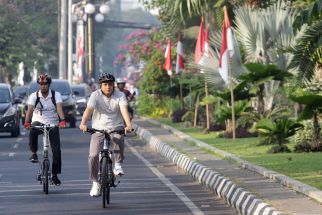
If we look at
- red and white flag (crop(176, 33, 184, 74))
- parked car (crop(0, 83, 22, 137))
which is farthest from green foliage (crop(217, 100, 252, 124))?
red and white flag (crop(176, 33, 184, 74))

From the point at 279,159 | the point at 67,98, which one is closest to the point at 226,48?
the point at 279,159

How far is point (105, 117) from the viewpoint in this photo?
17.9 meters

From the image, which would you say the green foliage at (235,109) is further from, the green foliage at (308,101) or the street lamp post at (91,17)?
the street lamp post at (91,17)

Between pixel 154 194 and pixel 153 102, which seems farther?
pixel 153 102

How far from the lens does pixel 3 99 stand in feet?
125

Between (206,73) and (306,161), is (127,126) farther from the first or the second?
(206,73)

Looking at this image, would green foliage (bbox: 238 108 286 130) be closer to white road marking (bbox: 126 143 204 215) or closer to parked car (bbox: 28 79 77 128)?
white road marking (bbox: 126 143 204 215)

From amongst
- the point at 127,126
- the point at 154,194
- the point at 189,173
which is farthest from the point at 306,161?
the point at 127,126

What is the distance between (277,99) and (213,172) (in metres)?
15.5

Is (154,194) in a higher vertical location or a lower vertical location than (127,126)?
lower

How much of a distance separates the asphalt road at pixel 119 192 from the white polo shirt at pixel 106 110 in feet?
3.62

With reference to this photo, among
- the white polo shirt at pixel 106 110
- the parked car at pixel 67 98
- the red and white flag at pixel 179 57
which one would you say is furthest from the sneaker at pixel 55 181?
the parked car at pixel 67 98

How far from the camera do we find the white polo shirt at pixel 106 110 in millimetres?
17812

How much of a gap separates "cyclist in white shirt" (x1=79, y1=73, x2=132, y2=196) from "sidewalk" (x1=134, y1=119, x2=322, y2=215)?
1.72 m
